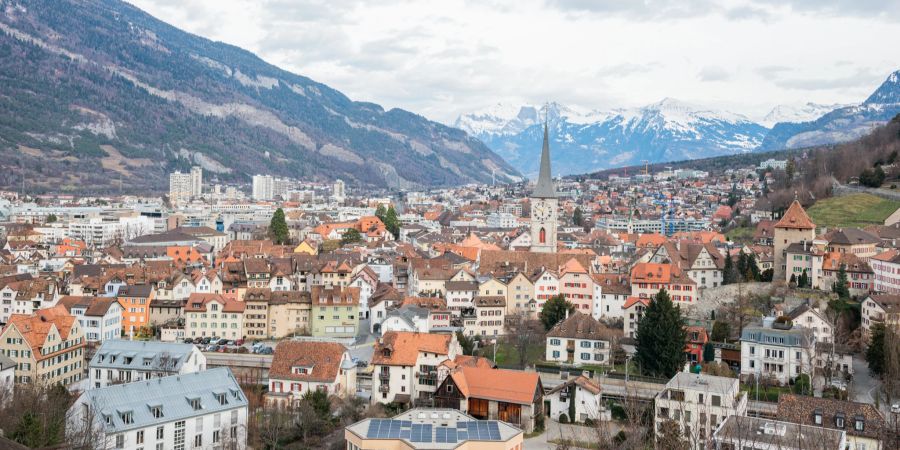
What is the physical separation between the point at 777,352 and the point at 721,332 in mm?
5640

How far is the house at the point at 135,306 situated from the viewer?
187 ft

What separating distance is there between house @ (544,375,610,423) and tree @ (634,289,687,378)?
455 cm

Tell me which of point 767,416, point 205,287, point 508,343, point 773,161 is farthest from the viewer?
point 773,161

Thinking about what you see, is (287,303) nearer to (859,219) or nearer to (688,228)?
(859,219)

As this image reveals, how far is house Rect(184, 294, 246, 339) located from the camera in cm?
5516

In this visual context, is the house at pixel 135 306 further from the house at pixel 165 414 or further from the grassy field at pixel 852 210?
the grassy field at pixel 852 210

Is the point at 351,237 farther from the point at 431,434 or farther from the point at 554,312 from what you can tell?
the point at 431,434

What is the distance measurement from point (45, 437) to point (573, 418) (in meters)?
22.1

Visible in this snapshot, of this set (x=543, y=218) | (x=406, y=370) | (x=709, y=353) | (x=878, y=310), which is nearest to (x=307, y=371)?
(x=406, y=370)

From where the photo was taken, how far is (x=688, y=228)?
123 metres

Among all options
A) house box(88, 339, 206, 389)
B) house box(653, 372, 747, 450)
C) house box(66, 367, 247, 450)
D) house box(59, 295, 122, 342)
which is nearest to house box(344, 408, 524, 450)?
house box(66, 367, 247, 450)

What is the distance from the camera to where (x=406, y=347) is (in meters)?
43.8

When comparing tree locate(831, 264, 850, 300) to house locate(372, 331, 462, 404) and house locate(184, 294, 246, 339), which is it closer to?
house locate(372, 331, 462, 404)

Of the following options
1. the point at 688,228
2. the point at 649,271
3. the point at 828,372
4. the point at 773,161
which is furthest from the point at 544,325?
the point at 773,161
